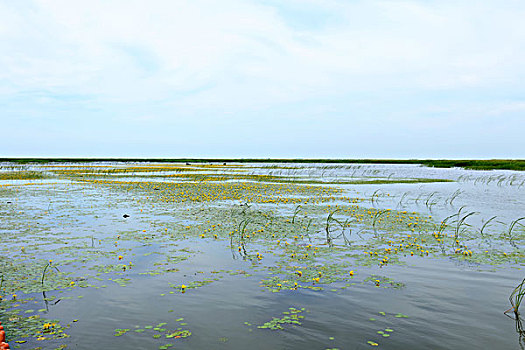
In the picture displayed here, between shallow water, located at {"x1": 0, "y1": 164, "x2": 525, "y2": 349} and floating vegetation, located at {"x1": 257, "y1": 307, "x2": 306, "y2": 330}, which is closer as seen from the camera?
shallow water, located at {"x1": 0, "y1": 164, "x2": 525, "y2": 349}

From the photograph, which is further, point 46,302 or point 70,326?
point 46,302

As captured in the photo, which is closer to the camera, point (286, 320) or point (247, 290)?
point (286, 320)

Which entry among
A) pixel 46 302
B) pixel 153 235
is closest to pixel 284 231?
pixel 153 235

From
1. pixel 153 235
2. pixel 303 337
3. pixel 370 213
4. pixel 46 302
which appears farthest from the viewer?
pixel 370 213

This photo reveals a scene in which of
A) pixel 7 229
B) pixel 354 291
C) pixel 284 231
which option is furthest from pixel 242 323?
pixel 7 229

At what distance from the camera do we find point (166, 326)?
672 centimetres

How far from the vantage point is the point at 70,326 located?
261 inches

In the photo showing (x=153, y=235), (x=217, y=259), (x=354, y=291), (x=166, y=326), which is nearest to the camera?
(x=166, y=326)

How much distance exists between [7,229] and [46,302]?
378 inches

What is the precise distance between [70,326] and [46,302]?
1.50 meters

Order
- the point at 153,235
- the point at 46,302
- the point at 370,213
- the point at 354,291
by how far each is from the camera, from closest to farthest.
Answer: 1. the point at 46,302
2. the point at 354,291
3. the point at 153,235
4. the point at 370,213

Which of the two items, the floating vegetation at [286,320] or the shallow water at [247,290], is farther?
the floating vegetation at [286,320]

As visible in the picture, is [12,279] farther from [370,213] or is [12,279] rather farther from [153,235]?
[370,213]

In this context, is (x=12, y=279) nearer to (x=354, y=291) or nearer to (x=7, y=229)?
(x=7, y=229)
